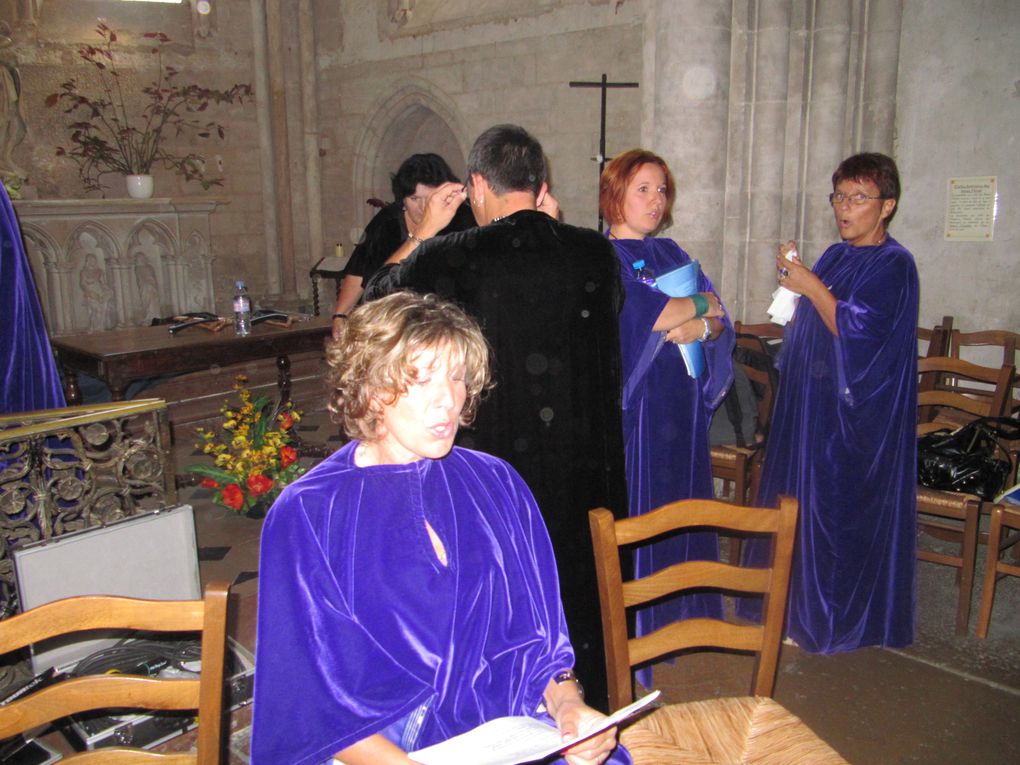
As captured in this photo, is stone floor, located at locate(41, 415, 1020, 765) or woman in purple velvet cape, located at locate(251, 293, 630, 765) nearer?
woman in purple velvet cape, located at locate(251, 293, 630, 765)

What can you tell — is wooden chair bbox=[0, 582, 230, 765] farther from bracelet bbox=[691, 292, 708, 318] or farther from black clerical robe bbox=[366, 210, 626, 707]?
bracelet bbox=[691, 292, 708, 318]

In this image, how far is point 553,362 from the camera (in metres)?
2.12

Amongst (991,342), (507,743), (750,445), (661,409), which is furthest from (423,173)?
(991,342)

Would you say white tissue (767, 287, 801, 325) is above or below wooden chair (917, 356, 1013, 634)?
above

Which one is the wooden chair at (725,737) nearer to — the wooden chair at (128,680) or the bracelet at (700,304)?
the wooden chair at (128,680)

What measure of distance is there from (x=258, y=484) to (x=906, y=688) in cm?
302

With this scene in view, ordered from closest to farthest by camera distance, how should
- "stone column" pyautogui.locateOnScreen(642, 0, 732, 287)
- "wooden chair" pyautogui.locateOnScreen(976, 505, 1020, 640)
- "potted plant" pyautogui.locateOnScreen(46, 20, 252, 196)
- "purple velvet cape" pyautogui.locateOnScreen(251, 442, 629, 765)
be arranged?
"purple velvet cape" pyautogui.locateOnScreen(251, 442, 629, 765) < "wooden chair" pyautogui.locateOnScreen(976, 505, 1020, 640) < "stone column" pyautogui.locateOnScreen(642, 0, 732, 287) < "potted plant" pyautogui.locateOnScreen(46, 20, 252, 196)

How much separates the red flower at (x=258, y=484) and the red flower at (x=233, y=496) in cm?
9

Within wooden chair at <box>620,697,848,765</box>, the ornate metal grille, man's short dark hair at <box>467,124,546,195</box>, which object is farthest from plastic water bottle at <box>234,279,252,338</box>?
wooden chair at <box>620,697,848,765</box>

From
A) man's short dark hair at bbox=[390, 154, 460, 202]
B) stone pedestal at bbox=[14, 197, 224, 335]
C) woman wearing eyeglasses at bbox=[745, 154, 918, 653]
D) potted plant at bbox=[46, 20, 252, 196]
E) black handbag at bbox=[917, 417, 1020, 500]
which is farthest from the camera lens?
potted plant at bbox=[46, 20, 252, 196]

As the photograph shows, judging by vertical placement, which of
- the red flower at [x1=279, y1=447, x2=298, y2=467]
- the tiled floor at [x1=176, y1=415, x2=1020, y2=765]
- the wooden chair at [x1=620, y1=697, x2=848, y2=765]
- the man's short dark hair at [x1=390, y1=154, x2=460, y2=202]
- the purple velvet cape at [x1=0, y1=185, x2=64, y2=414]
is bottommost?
the tiled floor at [x1=176, y1=415, x2=1020, y2=765]

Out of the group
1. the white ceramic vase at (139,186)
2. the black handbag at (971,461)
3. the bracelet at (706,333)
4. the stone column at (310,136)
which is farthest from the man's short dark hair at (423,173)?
the stone column at (310,136)

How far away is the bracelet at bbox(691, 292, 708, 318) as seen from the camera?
259 cm

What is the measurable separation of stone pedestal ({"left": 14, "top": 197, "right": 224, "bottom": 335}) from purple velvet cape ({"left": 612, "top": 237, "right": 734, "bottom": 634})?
6721 mm
